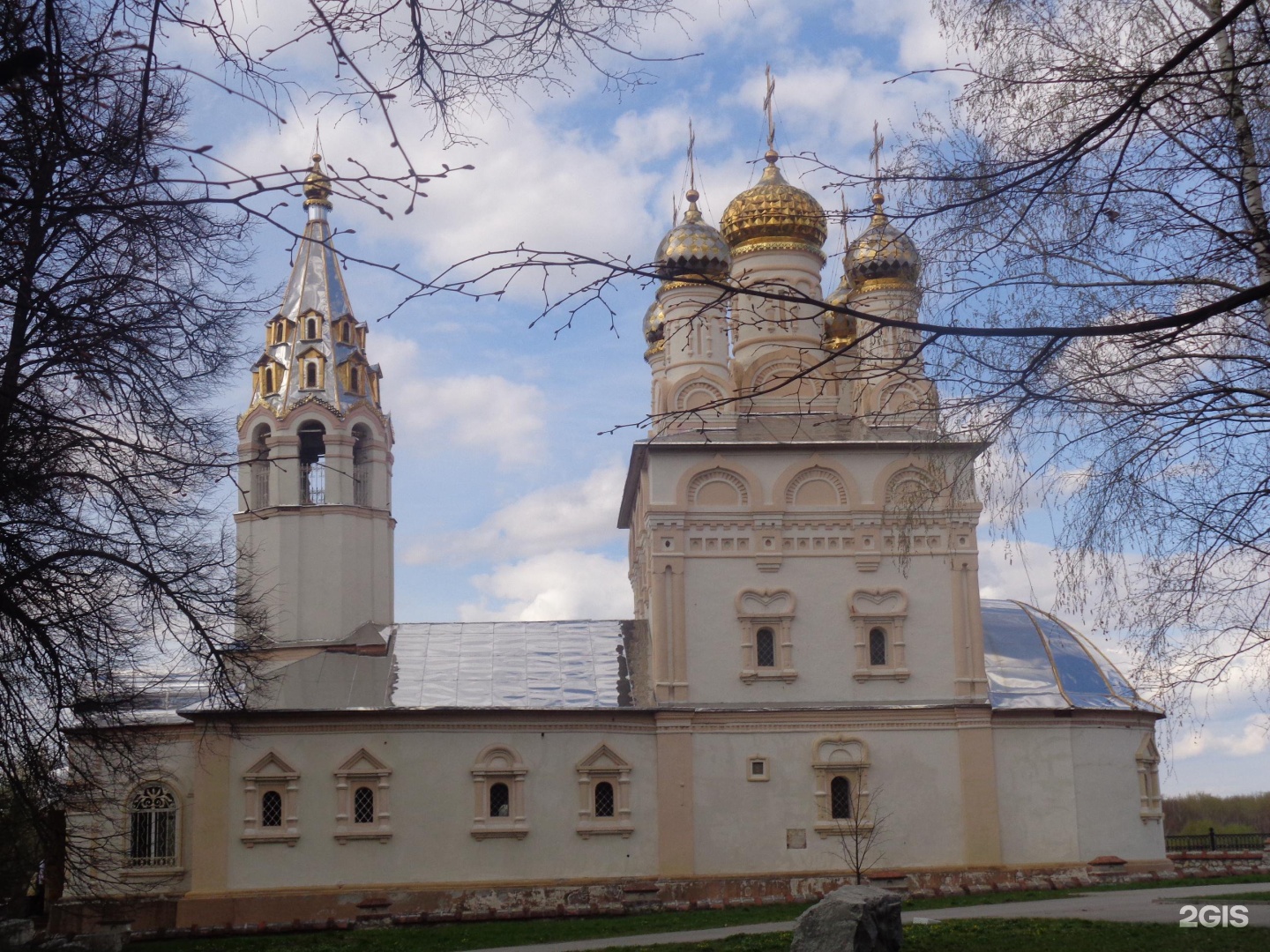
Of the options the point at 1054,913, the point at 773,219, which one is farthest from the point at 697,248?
the point at 1054,913

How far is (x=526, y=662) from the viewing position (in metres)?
20.3

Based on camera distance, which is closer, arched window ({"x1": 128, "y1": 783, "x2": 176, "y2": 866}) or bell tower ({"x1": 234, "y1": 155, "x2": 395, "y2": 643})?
arched window ({"x1": 128, "y1": 783, "x2": 176, "y2": 866})

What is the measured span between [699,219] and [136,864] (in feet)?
39.3

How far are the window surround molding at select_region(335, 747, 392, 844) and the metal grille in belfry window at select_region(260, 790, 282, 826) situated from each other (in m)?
0.77

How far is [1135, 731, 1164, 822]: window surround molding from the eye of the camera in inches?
773

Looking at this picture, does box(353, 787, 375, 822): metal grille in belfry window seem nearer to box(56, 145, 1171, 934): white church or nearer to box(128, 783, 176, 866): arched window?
box(56, 145, 1171, 934): white church

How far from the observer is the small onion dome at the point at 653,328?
24.2 m

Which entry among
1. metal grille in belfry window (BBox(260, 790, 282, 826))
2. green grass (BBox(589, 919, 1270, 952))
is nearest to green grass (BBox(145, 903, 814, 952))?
metal grille in belfry window (BBox(260, 790, 282, 826))

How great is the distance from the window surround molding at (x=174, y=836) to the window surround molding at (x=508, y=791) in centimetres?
381

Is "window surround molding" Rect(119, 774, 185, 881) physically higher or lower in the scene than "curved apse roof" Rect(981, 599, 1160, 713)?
lower

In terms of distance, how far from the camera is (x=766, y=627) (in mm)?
19438

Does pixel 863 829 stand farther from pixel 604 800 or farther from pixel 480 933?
pixel 480 933

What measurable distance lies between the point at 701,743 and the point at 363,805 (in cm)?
462

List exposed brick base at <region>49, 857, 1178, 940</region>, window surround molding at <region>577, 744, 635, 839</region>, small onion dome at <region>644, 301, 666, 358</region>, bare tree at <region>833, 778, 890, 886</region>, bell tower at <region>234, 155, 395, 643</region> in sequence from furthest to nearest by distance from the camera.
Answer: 1. small onion dome at <region>644, 301, 666, 358</region>
2. bell tower at <region>234, 155, 395, 643</region>
3. window surround molding at <region>577, 744, 635, 839</region>
4. bare tree at <region>833, 778, 890, 886</region>
5. exposed brick base at <region>49, 857, 1178, 940</region>
